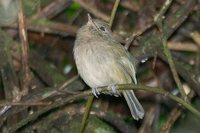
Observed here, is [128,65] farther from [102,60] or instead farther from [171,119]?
[171,119]

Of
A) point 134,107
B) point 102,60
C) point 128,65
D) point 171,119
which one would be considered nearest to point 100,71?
point 102,60

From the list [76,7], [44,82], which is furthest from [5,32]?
[76,7]

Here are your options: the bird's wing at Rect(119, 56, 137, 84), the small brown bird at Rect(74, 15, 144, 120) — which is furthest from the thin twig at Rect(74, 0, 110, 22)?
the bird's wing at Rect(119, 56, 137, 84)

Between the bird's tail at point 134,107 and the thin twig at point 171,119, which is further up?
the bird's tail at point 134,107

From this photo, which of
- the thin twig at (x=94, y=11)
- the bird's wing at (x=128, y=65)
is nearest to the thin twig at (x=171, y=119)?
the bird's wing at (x=128, y=65)

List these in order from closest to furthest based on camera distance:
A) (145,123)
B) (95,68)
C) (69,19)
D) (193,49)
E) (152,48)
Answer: (95,68), (152,48), (145,123), (193,49), (69,19)

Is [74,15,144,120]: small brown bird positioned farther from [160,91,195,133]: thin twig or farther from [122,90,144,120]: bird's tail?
[160,91,195,133]: thin twig

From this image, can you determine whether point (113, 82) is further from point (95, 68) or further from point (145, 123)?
point (145, 123)

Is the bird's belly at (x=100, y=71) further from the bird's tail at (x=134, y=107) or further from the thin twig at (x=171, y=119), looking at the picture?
the thin twig at (x=171, y=119)
